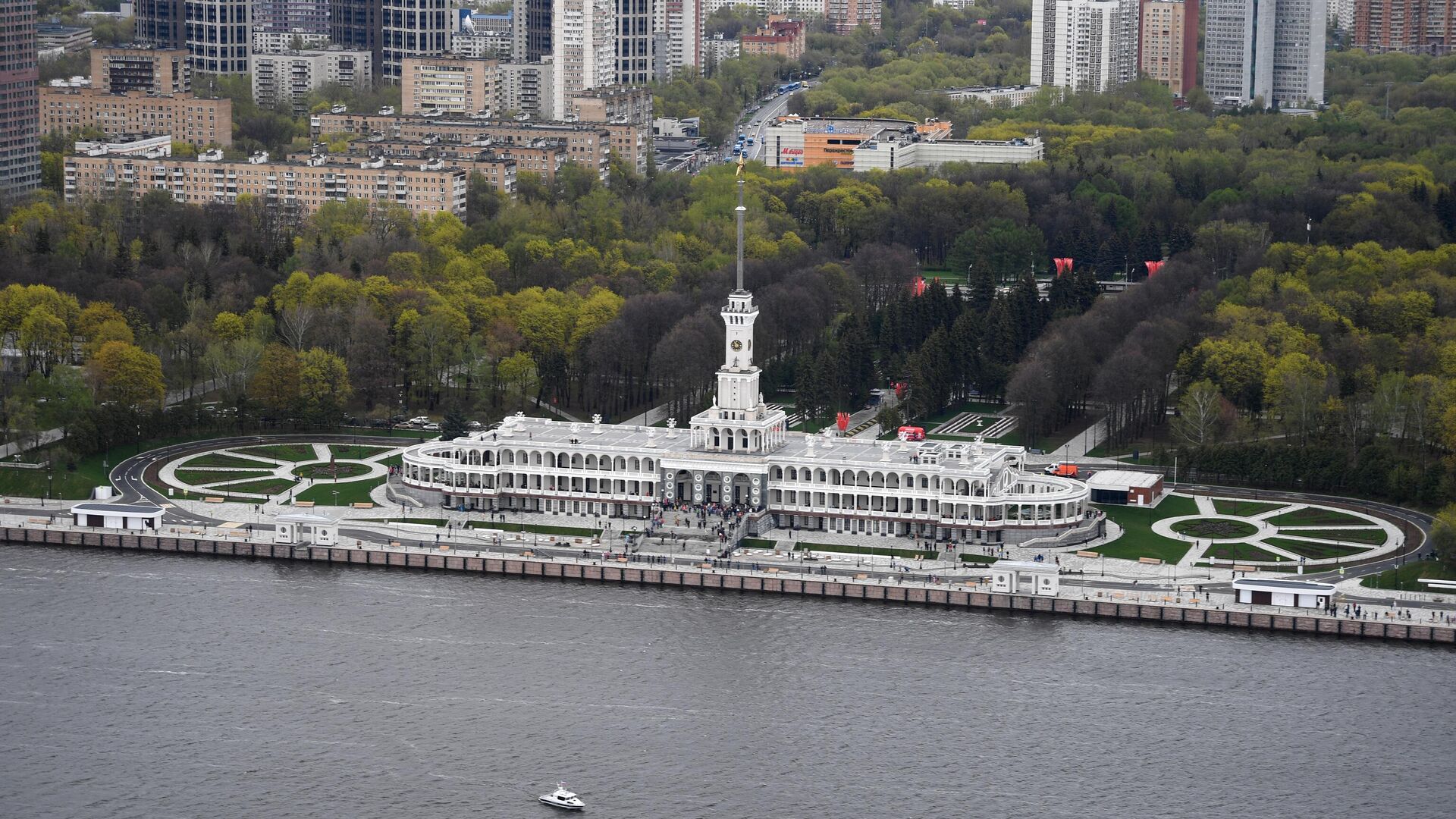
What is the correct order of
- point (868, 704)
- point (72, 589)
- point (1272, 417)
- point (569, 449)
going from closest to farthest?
point (868, 704)
point (72, 589)
point (569, 449)
point (1272, 417)

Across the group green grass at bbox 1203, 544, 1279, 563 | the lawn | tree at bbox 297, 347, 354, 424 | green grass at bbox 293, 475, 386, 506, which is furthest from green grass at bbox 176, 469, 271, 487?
Result: green grass at bbox 1203, 544, 1279, 563

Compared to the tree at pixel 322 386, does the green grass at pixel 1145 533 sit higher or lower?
lower

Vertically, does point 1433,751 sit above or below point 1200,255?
below

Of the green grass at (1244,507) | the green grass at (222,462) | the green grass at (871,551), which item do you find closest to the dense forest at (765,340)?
the green grass at (1244,507)

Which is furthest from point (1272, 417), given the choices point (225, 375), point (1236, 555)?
point (225, 375)

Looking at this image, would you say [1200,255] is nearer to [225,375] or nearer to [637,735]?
[225,375]

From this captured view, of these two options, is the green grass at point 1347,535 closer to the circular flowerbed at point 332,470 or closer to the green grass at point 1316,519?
the green grass at point 1316,519

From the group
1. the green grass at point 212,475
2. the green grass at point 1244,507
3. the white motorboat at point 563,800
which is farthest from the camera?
the green grass at point 212,475

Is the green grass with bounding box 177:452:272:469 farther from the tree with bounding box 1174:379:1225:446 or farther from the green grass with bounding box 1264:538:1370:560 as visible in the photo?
the green grass with bounding box 1264:538:1370:560
